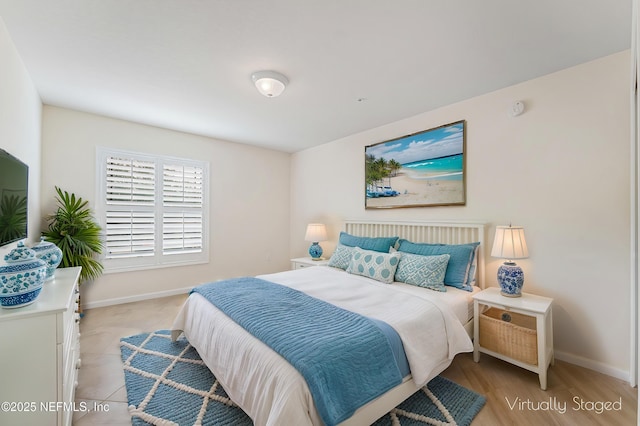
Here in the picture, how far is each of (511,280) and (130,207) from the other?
14.8ft

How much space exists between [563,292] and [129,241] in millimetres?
4931

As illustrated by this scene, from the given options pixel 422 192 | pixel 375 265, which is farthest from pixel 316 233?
pixel 422 192

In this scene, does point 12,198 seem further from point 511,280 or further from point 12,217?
point 511,280

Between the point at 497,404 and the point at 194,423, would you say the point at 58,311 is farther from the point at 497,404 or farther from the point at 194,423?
the point at 497,404

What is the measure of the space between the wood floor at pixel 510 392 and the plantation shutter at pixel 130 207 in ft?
4.55

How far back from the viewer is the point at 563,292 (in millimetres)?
2398

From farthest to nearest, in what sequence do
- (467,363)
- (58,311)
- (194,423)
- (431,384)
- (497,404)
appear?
(467,363), (431,384), (497,404), (194,423), (58,311)

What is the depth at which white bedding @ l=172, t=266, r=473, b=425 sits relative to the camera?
4.33 feet

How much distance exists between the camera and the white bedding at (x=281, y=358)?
1321 millimetres

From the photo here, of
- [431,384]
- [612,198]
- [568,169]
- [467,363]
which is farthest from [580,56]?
[431,384]

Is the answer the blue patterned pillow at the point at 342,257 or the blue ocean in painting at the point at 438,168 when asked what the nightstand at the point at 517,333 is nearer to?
the blue ocean in painting at the point at 438,168

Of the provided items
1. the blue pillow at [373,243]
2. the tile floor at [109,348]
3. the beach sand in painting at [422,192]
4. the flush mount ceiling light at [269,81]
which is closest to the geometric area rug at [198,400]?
the tile floor at [109,348]

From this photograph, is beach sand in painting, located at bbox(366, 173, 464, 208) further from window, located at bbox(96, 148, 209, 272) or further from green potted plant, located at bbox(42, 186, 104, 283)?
green potted plant, located at bbox(42, 186, 104, 283)

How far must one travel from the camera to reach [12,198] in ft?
5.98
